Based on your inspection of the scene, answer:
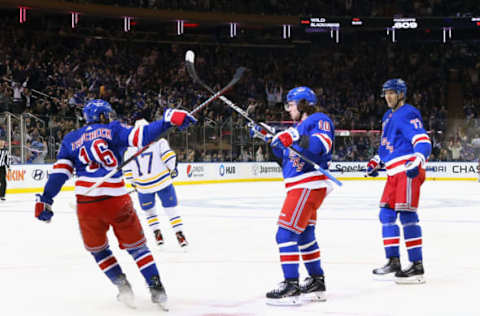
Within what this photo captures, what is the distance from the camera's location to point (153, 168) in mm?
7406

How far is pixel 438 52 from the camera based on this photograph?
3119cm

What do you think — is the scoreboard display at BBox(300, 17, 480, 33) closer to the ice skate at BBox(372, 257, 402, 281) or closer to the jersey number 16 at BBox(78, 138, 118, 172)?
the ice skate at BBox(372, 257, 402, 281)

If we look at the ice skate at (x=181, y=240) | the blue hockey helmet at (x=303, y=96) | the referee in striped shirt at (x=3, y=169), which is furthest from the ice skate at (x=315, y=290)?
the referee in striped shirt at (x=3, y=169)

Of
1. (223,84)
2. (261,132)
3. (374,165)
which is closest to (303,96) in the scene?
(261,132)

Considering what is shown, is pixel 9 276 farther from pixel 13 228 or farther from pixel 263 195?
pixel 263 195

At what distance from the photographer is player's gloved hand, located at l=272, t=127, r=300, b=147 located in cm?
433

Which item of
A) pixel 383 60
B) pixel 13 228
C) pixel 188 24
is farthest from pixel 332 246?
pixel 383 60

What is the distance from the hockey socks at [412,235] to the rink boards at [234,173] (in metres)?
12.7

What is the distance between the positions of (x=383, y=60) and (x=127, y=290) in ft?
91.7

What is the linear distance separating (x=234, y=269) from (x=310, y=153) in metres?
1.77

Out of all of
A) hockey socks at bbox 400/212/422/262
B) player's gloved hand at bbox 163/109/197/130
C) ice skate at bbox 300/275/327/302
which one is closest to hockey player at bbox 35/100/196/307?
player's gloved hand at bbox 163/109/197/130

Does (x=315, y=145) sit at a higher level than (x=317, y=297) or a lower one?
higher

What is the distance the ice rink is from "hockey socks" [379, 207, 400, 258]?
31 cm

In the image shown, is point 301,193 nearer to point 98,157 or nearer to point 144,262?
point 144,262
